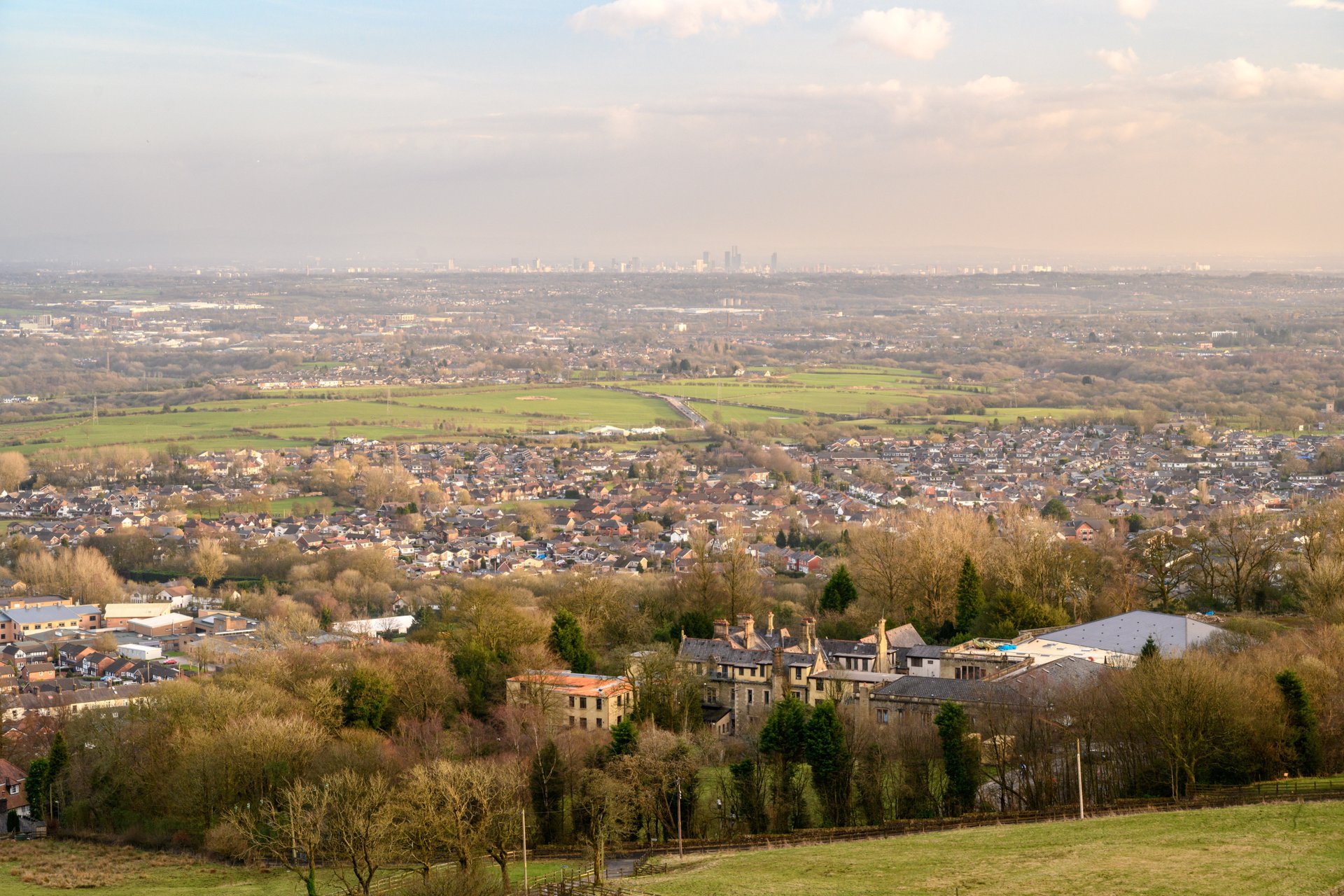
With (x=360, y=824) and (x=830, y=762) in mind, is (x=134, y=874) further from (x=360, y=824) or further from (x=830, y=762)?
(x=830, y=762)

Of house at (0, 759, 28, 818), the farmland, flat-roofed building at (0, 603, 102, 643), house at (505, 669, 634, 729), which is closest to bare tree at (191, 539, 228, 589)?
flat-roofed building at (0, 603, 102, 643)

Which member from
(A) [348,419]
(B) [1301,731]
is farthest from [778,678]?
(A) [348,419]

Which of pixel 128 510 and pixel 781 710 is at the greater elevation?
pixel 781 710

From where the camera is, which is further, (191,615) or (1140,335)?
(1140,335)

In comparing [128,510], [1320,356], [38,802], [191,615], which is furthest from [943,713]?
[1320,356]

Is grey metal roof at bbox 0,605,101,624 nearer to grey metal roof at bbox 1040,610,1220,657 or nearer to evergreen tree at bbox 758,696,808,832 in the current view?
evergreen tree at bbox 758,696,808,832

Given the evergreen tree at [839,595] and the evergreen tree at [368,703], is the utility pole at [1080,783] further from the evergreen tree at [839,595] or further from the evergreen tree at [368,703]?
the evergreen tree at [839,595]

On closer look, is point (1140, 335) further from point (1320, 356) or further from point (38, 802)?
point (38, 802)
